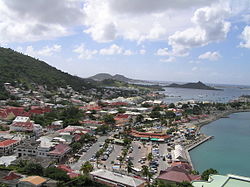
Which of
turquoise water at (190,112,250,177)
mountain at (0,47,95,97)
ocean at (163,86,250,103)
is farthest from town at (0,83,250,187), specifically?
ocean at (163,86,250,103)

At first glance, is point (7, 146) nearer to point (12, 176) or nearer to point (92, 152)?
point (92, 152)

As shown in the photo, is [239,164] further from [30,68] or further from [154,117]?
[30,68]

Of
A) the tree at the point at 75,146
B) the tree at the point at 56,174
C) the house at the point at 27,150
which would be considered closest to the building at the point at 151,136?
the tree at the point at 75,146

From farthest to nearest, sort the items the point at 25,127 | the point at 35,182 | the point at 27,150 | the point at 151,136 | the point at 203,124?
the point at 203,124 → the point at 151,136 → the point at 25,127 → the point at 27,150 → the point at 35,182

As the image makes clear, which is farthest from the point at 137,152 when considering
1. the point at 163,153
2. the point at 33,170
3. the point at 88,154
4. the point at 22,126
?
the point at 22,126

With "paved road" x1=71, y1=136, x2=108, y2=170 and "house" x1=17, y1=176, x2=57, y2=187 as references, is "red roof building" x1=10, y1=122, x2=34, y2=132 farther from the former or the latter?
"house" x1=17, y1=176, x2=57, y2=187

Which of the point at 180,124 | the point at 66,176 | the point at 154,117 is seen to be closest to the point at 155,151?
the point at 66,176
